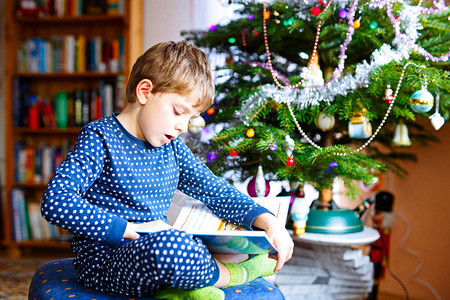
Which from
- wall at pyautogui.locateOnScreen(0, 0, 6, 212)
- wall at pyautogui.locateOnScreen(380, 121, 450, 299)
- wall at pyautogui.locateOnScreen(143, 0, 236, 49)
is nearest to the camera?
wall at pyautogui.locateOnScreen(380, 121, 450, 299)

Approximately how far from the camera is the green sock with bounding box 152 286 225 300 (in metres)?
0.76

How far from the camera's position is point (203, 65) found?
0.95 meters

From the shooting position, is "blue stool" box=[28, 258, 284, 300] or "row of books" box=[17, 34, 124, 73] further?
"row of books" box=[17, 34, 124, 73]

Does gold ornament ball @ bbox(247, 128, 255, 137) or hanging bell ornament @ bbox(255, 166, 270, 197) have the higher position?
gold ornament ball @ bbox(247, 128, 255, 137)

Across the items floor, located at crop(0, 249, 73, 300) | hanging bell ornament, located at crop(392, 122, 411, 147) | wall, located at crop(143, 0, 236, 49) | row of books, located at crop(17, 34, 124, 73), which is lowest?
floor, located at crop(0, 249, 73, 300)

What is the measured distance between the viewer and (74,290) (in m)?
0.83

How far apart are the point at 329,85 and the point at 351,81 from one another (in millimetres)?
58

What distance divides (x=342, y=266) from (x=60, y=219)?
947 mm

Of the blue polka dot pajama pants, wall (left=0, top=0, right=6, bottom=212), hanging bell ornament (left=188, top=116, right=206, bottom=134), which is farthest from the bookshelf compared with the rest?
the blue polka dot pajama pants

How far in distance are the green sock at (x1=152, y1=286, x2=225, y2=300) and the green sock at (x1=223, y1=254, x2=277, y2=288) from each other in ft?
0.26

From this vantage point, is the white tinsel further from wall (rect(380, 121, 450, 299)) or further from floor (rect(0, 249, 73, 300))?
floor (rect(0, 249, 73, 300))

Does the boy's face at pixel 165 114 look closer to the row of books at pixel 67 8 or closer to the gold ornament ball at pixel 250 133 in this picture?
the gold ornament ball at pixel 250 133

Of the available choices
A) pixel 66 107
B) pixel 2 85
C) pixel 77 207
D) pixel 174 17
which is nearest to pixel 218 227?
pixel 77 207

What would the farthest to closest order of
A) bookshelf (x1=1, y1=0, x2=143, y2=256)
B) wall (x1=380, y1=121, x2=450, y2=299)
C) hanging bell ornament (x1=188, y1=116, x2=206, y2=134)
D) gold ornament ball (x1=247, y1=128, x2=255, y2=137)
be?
1. bookshelf (x1=1, y1=0, x2=143, y2=256)
2. wall (x1=380, y1=121, x2=450, y2=299)
3. hanging bell ornament (x1=188, y1=116, x2=206, y2=134)
4. gold ornament ball (x1=247, y1=128, x2=255, y2=137)
